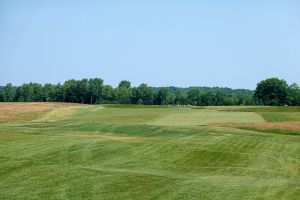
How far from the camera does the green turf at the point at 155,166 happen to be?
68.0ft

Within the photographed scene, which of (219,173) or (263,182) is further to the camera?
(219,173)

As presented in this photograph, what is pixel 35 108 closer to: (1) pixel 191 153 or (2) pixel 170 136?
(2) pixel 170 136

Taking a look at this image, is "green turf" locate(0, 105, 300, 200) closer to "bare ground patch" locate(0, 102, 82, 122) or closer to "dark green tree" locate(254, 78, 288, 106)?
"bare ground patch" locate(0, 102, 82, 122)

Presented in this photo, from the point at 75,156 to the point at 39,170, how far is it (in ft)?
31.9

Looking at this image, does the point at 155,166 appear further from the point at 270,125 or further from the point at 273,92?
the point at 273,92

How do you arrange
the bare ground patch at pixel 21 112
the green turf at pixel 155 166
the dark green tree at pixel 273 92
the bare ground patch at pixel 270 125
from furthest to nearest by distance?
the dark green tree at pixel 273 92 < the bare ground patch at pixel 21 112 < the bare ground patch at pixel 270 125 < the green turf at pixel 155 166

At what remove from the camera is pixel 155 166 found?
103ft

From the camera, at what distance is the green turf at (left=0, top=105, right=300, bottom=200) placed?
20.7 metres

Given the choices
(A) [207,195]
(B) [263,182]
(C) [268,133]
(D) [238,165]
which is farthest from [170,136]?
(A) [207,195]

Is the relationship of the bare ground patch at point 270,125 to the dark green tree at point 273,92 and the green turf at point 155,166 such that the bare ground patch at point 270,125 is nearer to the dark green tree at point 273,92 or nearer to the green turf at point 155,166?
the green turf at point 155,166

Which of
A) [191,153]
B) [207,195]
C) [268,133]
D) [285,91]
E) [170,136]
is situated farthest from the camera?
[285,91]

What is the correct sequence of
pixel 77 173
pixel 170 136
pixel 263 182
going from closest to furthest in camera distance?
pixel 77 173 < pixel 263 182 < pixel 170 136

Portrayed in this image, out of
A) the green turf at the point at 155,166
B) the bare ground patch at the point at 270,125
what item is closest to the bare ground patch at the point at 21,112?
the green turf at the point at 155,166

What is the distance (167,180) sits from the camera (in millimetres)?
23812
